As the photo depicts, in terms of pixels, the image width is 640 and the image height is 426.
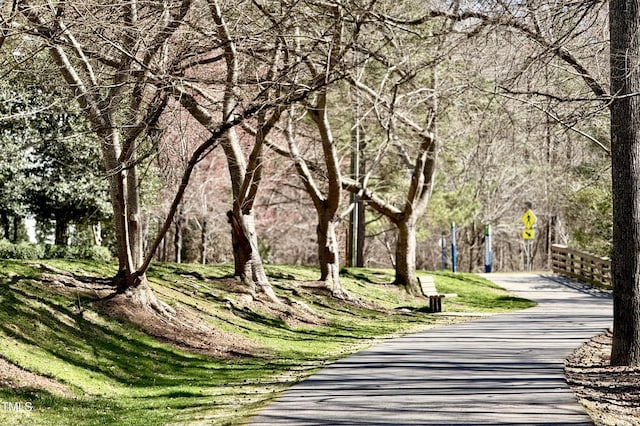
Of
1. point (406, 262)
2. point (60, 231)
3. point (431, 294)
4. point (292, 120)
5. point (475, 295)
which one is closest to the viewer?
point (292, 120)

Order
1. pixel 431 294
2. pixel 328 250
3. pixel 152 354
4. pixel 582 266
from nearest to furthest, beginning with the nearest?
pixel 152 354 → pixel 328 250 → pixel 431 294 → pixel 582 266

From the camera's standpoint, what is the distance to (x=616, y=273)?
1338 centimetres

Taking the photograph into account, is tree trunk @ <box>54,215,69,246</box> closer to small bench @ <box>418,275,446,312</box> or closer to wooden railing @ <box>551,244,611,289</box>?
small bench @ <box>418,275,446,312</box>

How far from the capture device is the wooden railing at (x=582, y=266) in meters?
33.6

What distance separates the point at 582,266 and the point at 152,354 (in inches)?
1001

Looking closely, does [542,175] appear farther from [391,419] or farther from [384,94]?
[391,419]

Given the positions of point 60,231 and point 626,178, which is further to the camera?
point 60,231

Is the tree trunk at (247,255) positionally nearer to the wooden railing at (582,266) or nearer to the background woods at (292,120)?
the background woods at (292,120)

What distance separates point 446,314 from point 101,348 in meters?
12.5

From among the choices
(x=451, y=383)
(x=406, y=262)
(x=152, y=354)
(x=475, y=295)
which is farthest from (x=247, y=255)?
(x=475, y=295)

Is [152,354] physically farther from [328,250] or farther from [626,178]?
[328,250]

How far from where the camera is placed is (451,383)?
39.5 feet

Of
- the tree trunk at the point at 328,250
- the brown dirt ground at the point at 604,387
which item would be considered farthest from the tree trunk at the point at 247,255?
the brown dirt ground at the point at 604,387

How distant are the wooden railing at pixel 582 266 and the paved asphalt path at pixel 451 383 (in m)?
13.6
